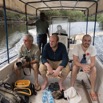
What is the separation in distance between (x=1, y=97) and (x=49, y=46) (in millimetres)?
1279

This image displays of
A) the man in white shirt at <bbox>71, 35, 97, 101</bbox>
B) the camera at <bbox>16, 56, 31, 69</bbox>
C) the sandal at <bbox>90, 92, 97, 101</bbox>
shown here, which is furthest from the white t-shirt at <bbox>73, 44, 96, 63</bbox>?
the camera at <bbox>16, 56, 31, 69</bbox>

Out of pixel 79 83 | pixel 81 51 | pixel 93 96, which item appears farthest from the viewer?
pixel 79 83

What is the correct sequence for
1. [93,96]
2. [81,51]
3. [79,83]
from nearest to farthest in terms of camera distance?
1. [93,96]
2. [81,51]
3. [79,83]

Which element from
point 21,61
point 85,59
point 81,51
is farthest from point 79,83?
point 21,61

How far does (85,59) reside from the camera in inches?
127

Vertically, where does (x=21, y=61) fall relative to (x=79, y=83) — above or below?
above

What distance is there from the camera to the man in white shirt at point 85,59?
9.74 feet

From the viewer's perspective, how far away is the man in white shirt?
117 inches

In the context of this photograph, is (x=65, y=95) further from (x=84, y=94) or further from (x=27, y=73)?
(x=27, y=73)

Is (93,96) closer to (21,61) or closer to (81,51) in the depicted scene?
(81,51)

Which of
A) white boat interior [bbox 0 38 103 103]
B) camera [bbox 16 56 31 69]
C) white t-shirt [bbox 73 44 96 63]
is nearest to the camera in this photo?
white boat interior [bbox 0 38 103 103]

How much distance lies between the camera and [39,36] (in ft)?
17.2

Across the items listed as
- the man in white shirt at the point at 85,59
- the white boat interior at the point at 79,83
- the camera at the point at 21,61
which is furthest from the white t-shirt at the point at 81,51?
the camera at the point at 21,61

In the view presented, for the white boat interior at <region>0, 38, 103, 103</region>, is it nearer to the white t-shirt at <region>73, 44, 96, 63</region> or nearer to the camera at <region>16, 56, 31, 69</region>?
the camera at <region>16, 56, 31, 69</region>
